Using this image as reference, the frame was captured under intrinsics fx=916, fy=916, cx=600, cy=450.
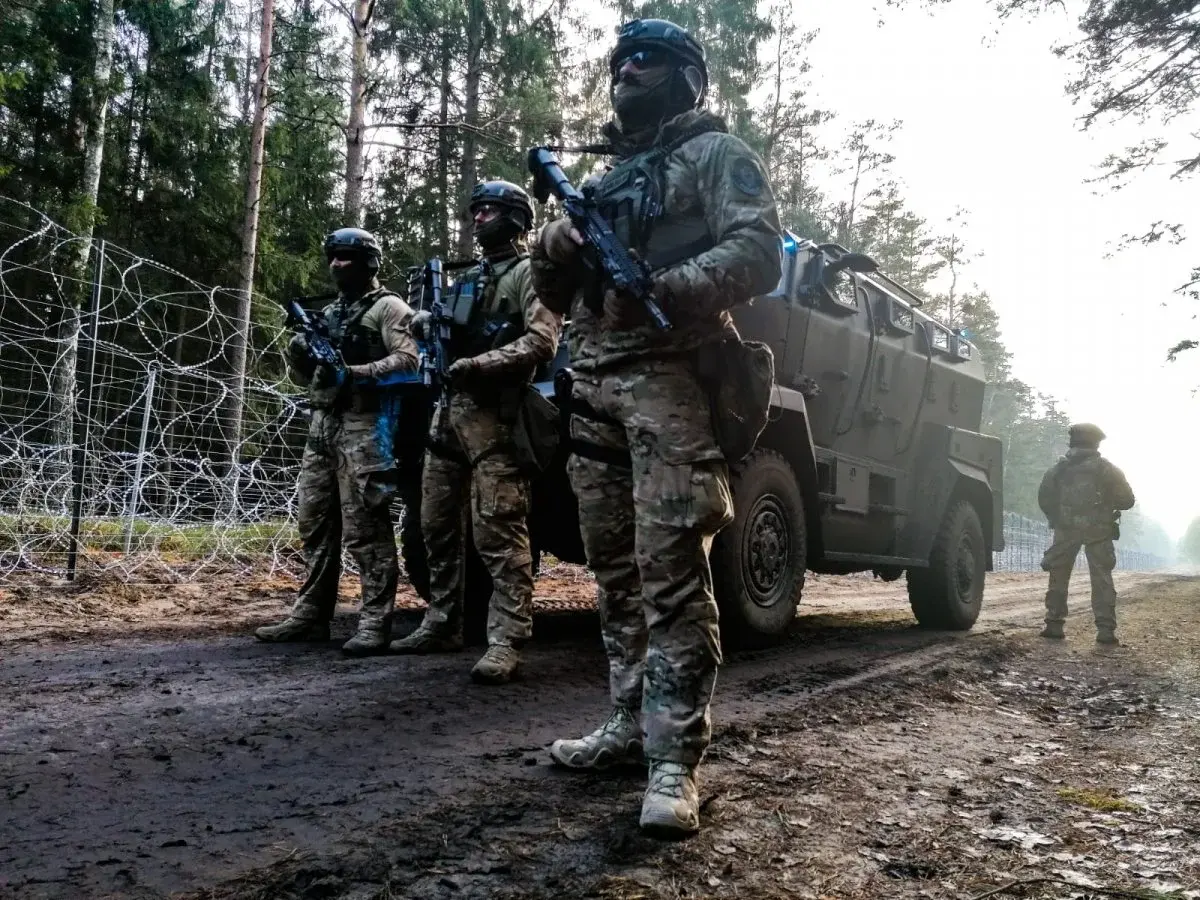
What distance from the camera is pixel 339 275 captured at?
4.92 meters

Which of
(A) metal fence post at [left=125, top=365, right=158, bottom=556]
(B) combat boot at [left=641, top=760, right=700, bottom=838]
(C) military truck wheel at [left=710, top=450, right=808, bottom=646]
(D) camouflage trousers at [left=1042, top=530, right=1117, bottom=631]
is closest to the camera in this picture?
(B) combat boot at [left=641, top=760, right=700, bottom=838]

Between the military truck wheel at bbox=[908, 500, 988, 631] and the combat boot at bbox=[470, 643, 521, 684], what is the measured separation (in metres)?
4.14

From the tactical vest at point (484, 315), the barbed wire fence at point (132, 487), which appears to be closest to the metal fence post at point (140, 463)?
the barbed wire fence at point (132, 487)

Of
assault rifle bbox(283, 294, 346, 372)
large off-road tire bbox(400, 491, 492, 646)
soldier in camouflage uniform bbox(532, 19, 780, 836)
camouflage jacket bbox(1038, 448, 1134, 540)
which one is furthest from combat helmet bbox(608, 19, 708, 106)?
camouflage jacket bbox(1038, 448, 1134, 540)

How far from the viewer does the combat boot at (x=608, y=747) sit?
8.64 ft

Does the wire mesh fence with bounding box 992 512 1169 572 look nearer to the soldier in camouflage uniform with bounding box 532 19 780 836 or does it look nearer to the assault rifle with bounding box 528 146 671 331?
the soldier in camouflage uniform with bounding box 532 19 780 836

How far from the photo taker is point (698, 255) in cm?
245

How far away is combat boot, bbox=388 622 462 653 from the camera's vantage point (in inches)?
180

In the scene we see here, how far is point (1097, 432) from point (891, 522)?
10.7ft

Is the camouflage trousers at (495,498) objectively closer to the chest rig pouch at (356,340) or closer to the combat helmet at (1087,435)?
the chest rig pouch at (356,340)

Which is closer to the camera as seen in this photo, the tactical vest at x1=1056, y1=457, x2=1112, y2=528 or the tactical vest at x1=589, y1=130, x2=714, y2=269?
the tactical vest at x1=589, y1=130, x2=714, y2=269

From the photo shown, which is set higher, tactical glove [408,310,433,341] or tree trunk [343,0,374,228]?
tree trunk [343,0,374,228]

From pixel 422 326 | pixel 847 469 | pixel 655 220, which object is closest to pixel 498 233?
pixel 422 326

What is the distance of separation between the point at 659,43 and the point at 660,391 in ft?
3.37
